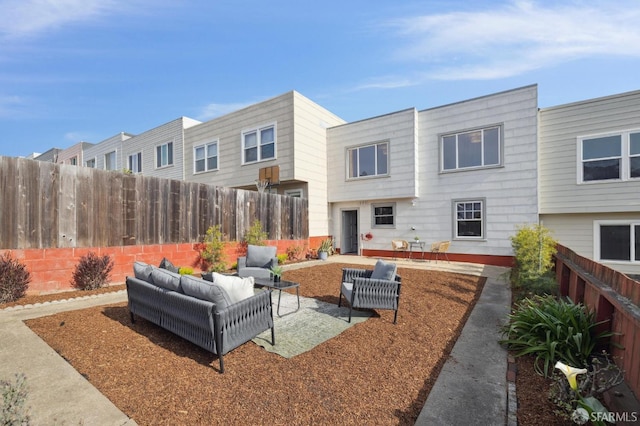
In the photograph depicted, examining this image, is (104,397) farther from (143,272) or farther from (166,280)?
(143,272)

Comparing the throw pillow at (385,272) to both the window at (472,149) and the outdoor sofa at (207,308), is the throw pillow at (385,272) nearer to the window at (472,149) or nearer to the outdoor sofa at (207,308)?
the outdoor sofa at (207,308)

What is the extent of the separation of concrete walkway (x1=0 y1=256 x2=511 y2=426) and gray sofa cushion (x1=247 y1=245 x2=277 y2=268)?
4.32m

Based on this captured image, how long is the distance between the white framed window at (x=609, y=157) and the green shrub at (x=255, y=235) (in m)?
11.7

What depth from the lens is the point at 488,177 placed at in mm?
11680

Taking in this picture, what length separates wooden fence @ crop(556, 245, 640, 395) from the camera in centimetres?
262

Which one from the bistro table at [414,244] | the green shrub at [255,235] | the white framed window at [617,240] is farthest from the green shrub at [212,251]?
the white framed window at [617,240]

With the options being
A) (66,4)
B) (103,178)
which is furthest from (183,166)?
(66,4)

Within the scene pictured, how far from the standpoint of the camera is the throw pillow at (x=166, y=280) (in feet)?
13.2

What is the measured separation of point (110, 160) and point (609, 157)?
2818 centimetres

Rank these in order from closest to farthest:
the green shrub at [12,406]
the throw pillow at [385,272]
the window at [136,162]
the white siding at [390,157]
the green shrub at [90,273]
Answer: the green shrub at [12,406] < the throw pillow at [385,272] < the green shrub at [90,273] < the white siding at [390,157] < the window at [136,162]

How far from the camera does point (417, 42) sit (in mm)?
7051

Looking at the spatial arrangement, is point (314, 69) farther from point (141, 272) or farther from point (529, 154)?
point (529, 154)

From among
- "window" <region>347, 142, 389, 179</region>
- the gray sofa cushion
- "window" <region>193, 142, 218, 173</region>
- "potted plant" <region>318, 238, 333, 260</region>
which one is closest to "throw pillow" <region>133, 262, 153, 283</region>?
the gray sofa cushion

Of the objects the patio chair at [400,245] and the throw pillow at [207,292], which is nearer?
the throw pillow at [207,292]
